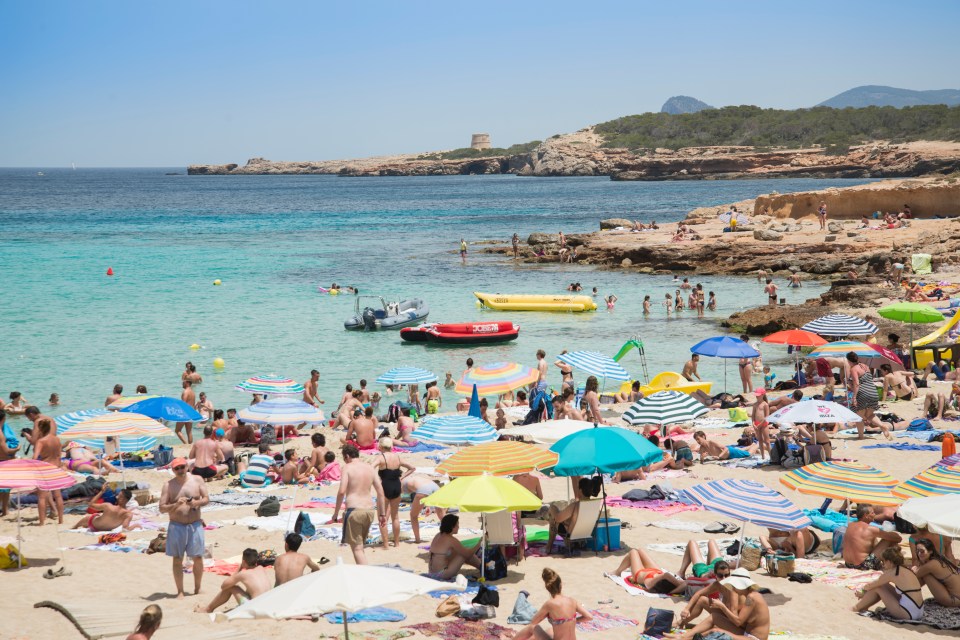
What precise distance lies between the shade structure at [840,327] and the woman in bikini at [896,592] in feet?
41.2

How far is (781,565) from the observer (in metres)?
9.54

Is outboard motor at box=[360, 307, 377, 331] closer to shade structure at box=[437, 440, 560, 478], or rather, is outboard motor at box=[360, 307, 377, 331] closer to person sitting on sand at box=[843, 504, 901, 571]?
shade structure at box=[437, 440, 560, 478]

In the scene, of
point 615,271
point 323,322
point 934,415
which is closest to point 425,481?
point 934,415

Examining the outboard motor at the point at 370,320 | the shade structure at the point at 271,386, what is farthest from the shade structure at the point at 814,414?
the outboard motor at the point at 370,320

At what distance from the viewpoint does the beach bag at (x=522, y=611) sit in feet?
27.7

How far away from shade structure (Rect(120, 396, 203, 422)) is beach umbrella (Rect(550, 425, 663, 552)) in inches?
289

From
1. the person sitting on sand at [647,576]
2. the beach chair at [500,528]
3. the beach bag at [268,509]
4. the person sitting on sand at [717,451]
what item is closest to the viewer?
the person sitting on sand at [647,576]

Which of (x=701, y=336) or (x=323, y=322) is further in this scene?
(x=323, y=322)

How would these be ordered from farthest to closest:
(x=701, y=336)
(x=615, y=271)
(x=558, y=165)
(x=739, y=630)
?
(x=558, y=165)
(x=615, y=271)
(x=701, y=336)
(x=739, y=630)

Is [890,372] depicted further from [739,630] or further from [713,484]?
[739,630]

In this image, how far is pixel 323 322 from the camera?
3272 cm

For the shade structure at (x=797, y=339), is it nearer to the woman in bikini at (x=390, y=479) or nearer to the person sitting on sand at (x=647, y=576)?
the person sitting on sand at (x=647, y=576)

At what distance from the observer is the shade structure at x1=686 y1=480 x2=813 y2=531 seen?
9.05 m

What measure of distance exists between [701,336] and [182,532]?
22269 mm
